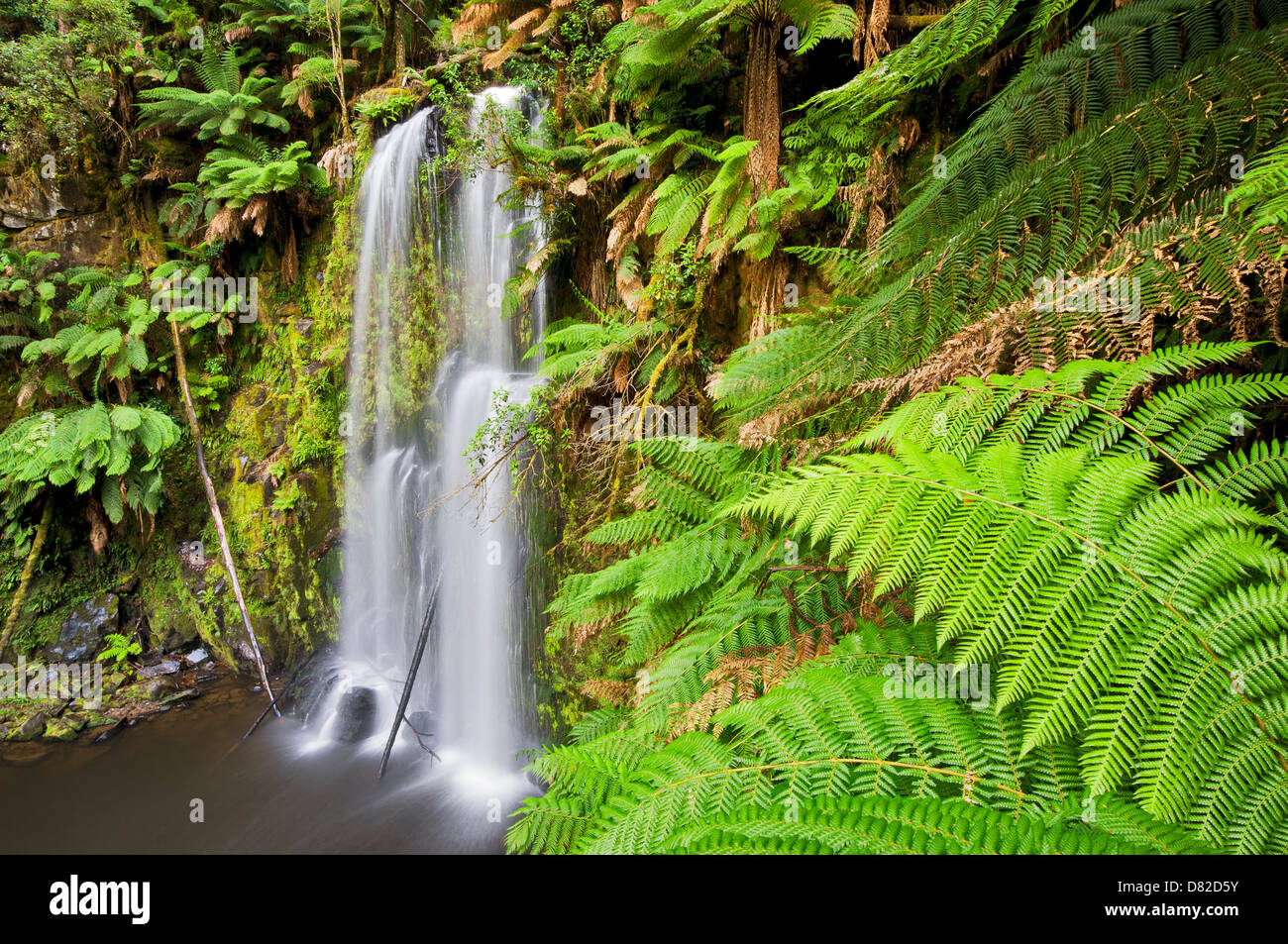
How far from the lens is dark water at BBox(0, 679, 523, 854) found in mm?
4816

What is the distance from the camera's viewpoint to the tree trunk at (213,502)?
23.3ft

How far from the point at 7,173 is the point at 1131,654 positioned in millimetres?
12978

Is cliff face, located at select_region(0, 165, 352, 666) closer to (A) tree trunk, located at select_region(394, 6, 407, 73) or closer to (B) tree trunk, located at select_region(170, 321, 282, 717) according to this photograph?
(B) tree trunk, located at select_region(170, 321, 282, 717)

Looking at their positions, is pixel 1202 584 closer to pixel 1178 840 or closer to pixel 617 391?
pixel 1178 840

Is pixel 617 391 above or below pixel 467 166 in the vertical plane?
below

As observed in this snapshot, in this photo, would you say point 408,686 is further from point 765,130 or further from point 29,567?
point 29,567

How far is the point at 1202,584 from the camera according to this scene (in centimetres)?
106

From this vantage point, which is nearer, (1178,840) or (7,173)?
(1178,840)

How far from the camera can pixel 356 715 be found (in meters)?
6.23

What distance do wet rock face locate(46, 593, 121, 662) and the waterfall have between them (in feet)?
11.9

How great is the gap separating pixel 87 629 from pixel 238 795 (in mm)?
4430

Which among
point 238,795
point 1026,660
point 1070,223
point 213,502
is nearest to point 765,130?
point 1070,223

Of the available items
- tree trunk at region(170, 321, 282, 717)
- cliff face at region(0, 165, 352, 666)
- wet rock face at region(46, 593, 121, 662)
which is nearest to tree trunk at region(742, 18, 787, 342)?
cliff face at region(0, 165, 352, 666)
